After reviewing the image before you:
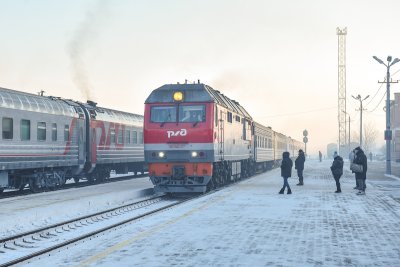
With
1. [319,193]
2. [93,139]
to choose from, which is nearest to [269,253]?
[319,193]

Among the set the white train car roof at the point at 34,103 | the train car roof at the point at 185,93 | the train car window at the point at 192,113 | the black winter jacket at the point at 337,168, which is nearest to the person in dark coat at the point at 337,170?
the black winter jacket at the point at 337,168

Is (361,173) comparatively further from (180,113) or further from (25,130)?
(25,130)

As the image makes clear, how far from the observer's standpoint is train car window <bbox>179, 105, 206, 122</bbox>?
18969 millimetres

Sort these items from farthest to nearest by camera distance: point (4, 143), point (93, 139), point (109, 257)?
point (93, 139) → point (4, 143) → point (109, 257)

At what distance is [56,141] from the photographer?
22.2 m

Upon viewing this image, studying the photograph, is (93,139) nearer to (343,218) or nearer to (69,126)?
(69,126)

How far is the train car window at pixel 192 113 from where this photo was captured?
18969 millimetres

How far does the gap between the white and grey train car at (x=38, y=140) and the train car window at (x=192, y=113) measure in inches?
230

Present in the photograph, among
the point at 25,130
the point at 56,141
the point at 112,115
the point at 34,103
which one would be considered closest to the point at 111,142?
the point at 112,115

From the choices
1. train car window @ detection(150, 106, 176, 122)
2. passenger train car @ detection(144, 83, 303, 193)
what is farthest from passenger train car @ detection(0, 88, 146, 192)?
train car window @ detection(150, 106, 176, 122)

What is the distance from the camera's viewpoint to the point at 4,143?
1827 centimetres

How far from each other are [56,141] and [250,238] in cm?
1432

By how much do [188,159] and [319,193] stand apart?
5183mm

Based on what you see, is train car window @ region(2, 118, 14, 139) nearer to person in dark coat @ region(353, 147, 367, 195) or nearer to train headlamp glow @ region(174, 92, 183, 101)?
train headlamp glow @ region(174, 92, 183, 101)
